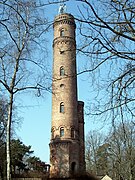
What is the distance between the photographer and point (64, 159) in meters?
33.1

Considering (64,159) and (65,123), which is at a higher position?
(65,123)

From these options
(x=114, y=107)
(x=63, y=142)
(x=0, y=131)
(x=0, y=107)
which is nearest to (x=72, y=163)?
(x=63, y=142)

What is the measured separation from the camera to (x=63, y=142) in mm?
33844

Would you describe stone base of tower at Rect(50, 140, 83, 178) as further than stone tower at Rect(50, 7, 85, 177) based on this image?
No

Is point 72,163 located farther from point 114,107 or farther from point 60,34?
point 114,107

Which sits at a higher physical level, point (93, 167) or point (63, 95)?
point (63, 95)

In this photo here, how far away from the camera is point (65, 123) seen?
114ft

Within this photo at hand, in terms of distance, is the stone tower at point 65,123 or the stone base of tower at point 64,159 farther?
the stone tower at point 65,123

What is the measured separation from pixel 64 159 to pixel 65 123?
158 inches

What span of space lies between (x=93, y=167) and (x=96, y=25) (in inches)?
1701

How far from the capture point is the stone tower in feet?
109

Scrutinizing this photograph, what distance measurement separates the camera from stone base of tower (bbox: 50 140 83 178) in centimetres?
3281

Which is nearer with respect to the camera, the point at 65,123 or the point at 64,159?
the point at 64,159

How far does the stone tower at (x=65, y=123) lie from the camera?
33.2 m
